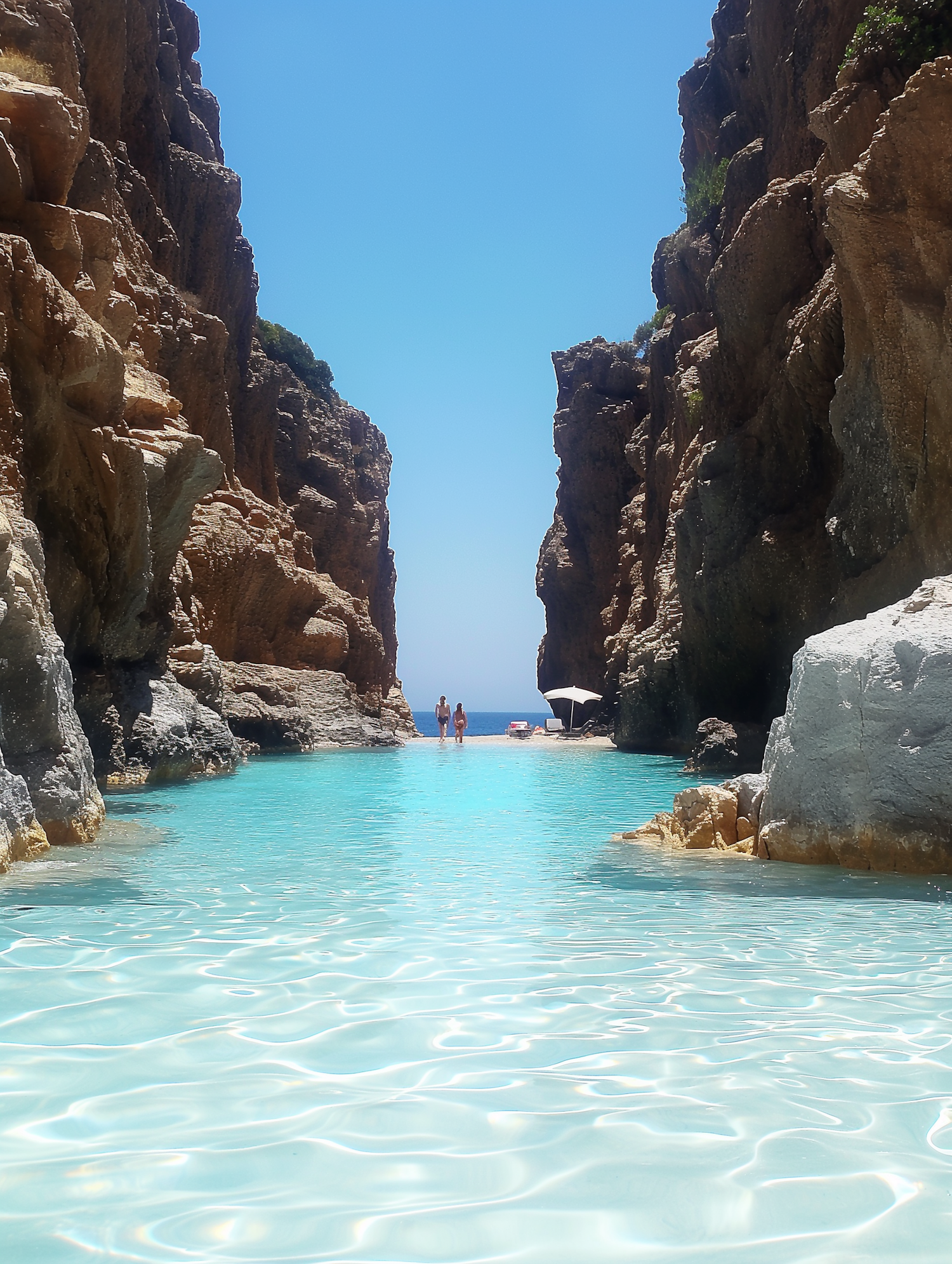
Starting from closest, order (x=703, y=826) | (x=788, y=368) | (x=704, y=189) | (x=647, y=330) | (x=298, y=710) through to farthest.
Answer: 1. (x=703, y=826)
2. (x=788, y=368)
3. (x=298, y=710)
4. (x=704, y=189)
5. (x=647, y=330)

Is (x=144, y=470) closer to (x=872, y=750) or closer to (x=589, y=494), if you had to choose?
(x=872, y=750)

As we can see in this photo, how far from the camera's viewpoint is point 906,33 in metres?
15.8

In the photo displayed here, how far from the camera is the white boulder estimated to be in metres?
7.52

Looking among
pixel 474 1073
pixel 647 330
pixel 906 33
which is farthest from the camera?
pixel 647 330

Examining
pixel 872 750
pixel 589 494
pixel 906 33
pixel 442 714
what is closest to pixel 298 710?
pixel 442 714

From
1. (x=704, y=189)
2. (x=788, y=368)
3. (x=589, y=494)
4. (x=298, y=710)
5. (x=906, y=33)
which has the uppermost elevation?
(x=704, y=189)

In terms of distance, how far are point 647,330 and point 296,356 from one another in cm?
1616

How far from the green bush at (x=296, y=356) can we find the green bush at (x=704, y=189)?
65.2 feet

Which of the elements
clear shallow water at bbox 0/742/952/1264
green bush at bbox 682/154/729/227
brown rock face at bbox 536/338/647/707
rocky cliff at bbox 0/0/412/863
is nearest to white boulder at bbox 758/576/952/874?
clear shallow water at bbox 0/742/952/1264

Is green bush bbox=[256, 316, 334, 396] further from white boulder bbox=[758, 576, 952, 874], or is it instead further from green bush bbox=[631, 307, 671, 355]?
white boulder bbox=[758, 576, 952, 874]

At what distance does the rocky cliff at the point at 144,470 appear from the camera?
36.1 ft

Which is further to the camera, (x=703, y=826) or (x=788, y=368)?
(x=788, y=368)

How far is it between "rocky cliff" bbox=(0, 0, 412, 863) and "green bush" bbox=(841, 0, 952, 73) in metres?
12.1

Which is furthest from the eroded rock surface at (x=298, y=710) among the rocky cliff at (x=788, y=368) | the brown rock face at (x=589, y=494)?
the brown rock face at (x=589, y=494)
